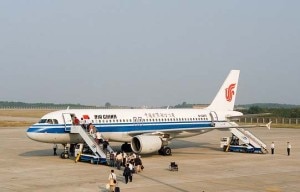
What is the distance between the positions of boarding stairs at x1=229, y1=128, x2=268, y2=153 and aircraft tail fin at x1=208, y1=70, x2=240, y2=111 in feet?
12.5

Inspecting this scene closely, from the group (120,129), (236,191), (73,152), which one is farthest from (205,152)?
(236,191)

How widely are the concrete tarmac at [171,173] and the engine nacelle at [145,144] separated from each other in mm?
774

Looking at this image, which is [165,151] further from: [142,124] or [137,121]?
[137,121]

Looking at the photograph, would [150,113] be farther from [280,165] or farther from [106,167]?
[280,165]

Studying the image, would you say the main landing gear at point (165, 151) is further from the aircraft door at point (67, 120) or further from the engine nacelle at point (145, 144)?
the aircraft door at point (67, 120)

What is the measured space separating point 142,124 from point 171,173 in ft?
34.9

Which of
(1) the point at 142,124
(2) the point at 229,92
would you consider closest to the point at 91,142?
(1) the point at 142,124

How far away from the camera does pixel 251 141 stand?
127 feet

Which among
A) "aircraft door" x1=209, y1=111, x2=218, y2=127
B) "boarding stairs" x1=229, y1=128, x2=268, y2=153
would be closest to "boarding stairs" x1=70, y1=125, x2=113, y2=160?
"aircraft door" x1=209, y1=111, x2=218, y2=127

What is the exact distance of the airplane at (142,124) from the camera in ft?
109

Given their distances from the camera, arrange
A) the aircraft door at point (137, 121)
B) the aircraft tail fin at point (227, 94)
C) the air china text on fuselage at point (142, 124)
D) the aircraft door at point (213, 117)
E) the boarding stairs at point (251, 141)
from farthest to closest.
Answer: the aircraft tail fin at point (227, 94) < the aircraft door at point (213, 117) < the boarding stairs at point (251, 141) < the aircraft door at point (137, 121) < the air china text on fuselage at point (142, 124)

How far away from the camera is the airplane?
1307 inches

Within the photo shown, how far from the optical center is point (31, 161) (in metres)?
32.7

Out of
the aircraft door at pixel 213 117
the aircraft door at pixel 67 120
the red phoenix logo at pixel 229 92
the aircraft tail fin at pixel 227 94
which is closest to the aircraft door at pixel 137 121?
the aircraft door at pixel 67 120
